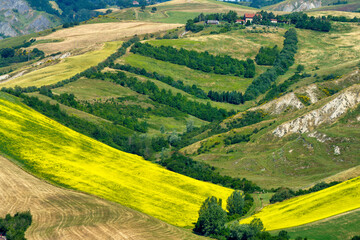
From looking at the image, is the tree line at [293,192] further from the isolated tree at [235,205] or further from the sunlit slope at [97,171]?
the sunlit slope at [97,171]

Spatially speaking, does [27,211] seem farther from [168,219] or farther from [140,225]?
[168,219]

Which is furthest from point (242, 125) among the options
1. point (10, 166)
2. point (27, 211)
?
point (27, 211)

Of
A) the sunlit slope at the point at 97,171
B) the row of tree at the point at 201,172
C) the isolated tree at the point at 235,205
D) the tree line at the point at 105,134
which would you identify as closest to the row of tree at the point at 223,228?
the sunlit slope at the point at 97,171

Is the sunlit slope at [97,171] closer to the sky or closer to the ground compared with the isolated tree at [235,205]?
closer to the sky

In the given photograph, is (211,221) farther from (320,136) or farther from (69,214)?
(320,136)

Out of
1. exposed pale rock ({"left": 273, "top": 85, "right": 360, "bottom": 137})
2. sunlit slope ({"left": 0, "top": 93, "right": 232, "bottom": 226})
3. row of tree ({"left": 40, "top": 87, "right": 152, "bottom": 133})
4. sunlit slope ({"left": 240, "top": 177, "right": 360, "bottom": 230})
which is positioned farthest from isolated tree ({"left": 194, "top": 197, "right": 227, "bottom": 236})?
row of tree ({"left": 40, "top": 87, "right": 152, "bottom": 133})

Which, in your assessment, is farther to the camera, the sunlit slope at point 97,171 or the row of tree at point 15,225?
the sunlit slope at point 97,171

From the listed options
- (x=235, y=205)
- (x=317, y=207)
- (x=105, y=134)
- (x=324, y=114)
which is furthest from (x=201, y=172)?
(x=317, y=207)
